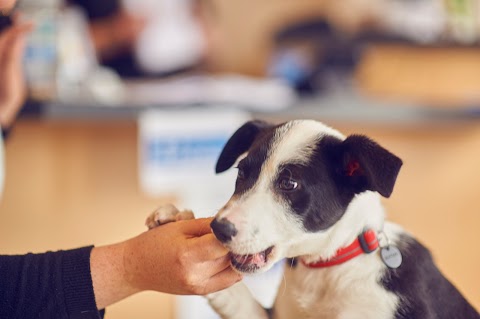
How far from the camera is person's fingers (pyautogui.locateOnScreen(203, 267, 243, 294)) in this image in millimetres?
1016

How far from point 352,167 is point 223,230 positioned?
0.29m

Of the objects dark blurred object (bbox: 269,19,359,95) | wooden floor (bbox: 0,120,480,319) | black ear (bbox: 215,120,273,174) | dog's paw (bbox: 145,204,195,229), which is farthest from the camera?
dark blurred object (bbox: 269,19,359,95)

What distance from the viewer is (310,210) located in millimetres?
1111

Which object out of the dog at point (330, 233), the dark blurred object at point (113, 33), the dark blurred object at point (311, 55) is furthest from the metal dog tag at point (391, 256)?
the dark blurred object at point (113, 33)

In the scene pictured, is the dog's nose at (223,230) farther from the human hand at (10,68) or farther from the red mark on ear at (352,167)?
the human hand at (10,68)

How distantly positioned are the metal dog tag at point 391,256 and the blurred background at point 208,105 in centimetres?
26

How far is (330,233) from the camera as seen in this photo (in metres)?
1.15

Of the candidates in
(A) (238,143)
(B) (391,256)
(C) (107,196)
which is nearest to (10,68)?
(A) (238,143)

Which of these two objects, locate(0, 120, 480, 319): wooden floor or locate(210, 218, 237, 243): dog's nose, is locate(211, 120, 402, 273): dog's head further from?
locate(0, 120, 480, 319): wooden floor

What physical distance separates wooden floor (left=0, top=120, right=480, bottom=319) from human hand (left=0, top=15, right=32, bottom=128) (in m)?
0.55

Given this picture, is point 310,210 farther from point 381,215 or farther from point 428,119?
point 428,119

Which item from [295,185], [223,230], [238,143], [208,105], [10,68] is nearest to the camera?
[223,230]

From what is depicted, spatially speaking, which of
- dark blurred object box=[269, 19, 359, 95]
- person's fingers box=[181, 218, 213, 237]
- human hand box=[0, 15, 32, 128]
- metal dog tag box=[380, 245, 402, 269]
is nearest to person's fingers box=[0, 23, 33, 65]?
human hand box=[0, 15, 32, 128]

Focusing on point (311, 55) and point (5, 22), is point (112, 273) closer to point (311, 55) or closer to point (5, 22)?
point (5, 22)
